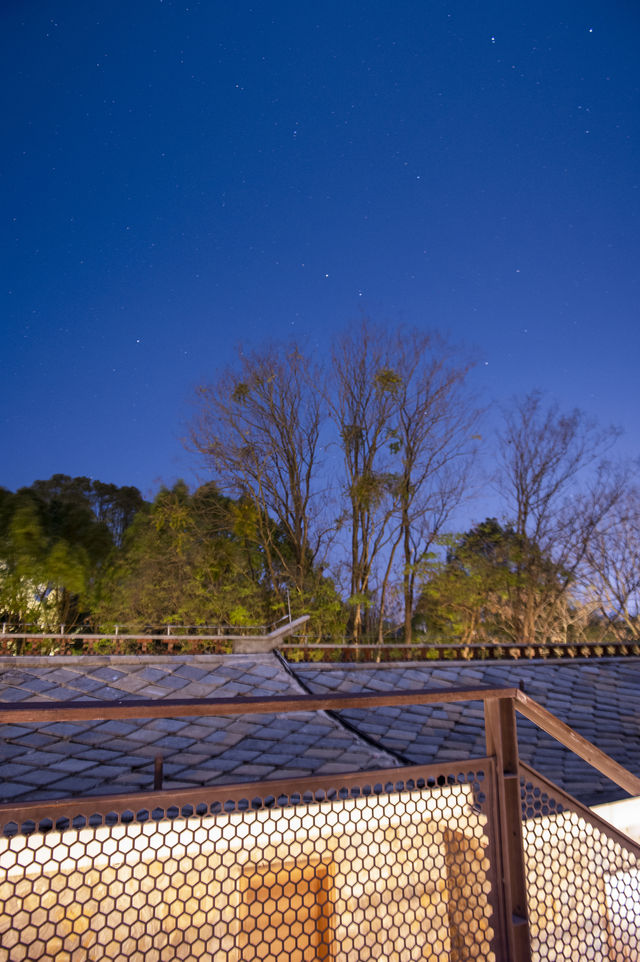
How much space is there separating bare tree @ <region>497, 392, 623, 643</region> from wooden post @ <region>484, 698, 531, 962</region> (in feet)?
29.5

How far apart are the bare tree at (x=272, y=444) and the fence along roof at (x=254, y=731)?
4177 mm

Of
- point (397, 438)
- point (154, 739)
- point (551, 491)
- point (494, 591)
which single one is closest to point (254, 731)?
point (154, 739)

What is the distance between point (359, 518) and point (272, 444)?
1977 mm

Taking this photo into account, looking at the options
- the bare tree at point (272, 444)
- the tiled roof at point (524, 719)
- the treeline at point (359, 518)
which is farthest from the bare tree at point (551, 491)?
the bare tree at point (272, 444)

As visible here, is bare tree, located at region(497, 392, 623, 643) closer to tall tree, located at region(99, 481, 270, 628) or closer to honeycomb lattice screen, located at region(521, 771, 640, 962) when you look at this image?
tall tree, located at region(99, 481, 270, 628)

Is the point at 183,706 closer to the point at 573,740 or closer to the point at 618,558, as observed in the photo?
the point at 573,740

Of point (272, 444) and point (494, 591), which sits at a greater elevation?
point (272, 444)

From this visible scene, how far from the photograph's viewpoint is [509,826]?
48.9 inches

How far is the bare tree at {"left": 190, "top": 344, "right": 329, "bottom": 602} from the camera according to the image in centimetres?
925

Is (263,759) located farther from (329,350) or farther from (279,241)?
(279,241)

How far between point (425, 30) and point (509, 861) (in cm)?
1047

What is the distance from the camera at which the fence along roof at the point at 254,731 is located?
9.46 feet

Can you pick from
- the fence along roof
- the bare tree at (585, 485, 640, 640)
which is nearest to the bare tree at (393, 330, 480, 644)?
the bare tree at (585, 485, 640, 640)

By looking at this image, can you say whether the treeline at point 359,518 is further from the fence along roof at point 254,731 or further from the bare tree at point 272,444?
the fence along roof at point 254,731
